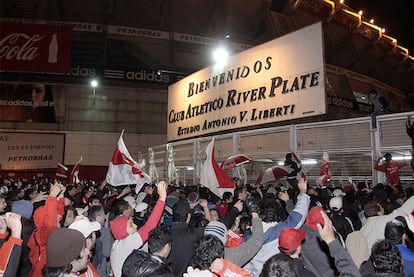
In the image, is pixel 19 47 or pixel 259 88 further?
pixel 19 47

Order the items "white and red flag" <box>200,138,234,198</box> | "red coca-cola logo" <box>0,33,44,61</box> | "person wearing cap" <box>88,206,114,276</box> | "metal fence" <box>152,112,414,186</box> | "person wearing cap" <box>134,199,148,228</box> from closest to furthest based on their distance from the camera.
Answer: "person wearing cap" <box>88,206,114,276</box> < "person wearing cap" <box>134,199,148,228</box> < "white and red flag" <box>200,138,234,198</box> < "metal fence" <box>152,112,414,186</box> < "red coca-cola logo" <box>0,33,44,61</box>

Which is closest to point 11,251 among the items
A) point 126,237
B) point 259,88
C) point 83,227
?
point 83,227

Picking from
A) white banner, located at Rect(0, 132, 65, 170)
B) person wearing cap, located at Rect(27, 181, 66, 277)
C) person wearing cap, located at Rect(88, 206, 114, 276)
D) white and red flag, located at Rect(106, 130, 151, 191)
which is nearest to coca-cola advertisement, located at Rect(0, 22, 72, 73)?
white banner, located at Rect(0, 132, 65, 170)

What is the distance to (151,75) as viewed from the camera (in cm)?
2652

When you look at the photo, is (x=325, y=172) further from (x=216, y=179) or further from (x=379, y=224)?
(x=379, y=224)

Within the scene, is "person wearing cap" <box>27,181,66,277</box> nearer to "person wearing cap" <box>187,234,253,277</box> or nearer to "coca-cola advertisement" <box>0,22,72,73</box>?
"person wearing cap" <box>187,234,253,277</box>

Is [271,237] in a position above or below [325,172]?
below

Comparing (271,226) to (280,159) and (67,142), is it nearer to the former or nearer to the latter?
(280,159)

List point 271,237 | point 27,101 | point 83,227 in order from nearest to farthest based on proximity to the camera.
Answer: point 83,227 < point 271,237 < point 27,101

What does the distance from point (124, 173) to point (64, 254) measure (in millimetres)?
5574

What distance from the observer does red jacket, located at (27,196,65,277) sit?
3584 millimetres

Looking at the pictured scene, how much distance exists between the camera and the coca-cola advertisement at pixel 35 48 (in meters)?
23.7

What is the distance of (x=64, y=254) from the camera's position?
254 cm

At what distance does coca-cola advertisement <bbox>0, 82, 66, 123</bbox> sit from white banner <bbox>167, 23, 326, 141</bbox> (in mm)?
11917
